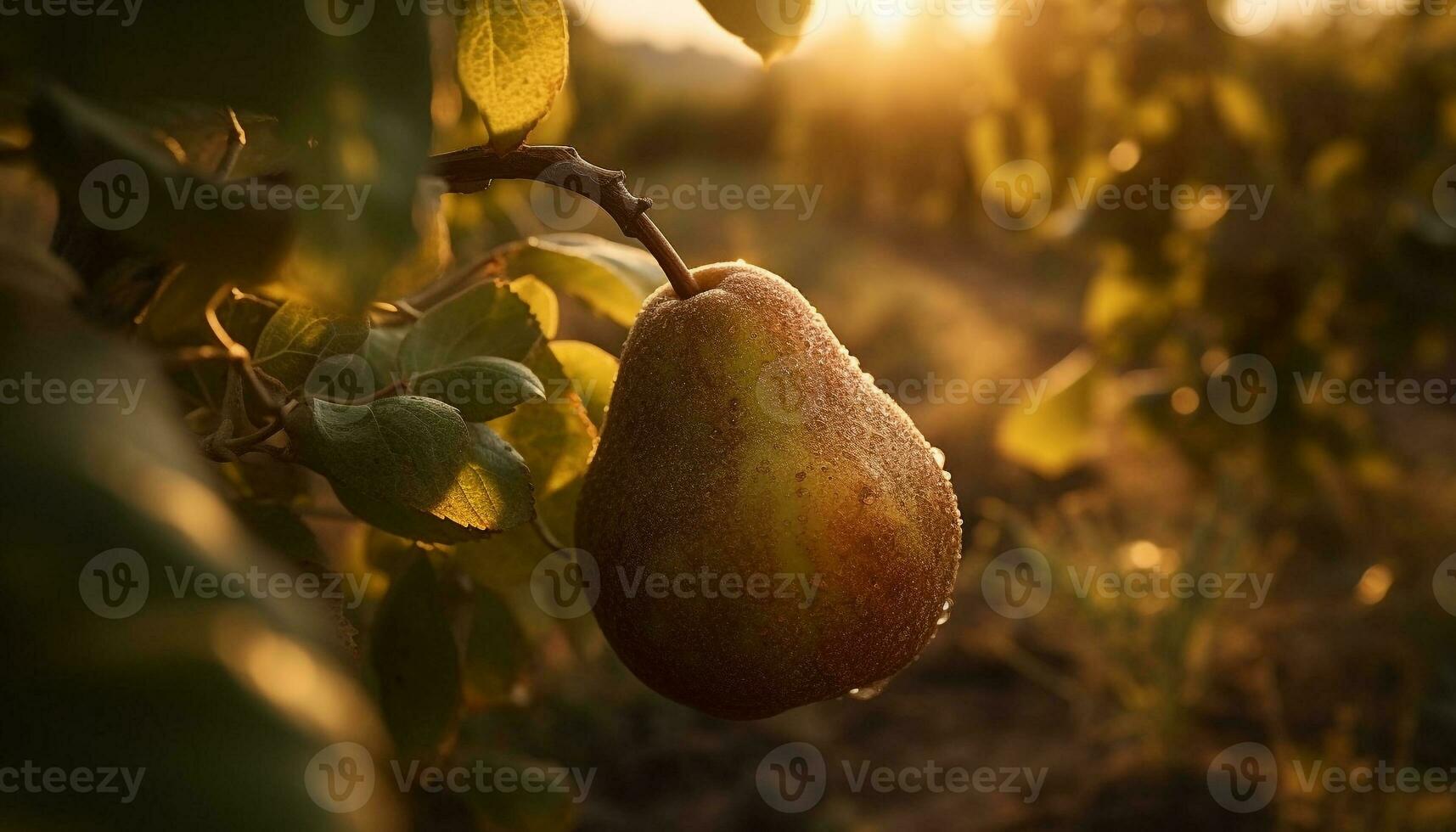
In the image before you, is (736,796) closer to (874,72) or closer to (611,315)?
(611,315)

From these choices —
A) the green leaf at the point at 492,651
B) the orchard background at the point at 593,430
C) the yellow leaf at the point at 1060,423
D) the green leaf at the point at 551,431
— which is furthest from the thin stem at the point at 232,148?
the yellow leaf at the point at 1060,423

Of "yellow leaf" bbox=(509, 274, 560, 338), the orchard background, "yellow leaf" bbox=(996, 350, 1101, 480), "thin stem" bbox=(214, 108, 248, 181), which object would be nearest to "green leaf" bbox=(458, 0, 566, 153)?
the orchard background

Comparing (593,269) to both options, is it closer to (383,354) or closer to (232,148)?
(383,354)

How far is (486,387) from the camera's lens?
645 mm

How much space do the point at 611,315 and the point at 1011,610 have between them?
395 centimetres

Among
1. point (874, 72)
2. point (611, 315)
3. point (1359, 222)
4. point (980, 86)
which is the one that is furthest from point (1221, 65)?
point (874, 72)

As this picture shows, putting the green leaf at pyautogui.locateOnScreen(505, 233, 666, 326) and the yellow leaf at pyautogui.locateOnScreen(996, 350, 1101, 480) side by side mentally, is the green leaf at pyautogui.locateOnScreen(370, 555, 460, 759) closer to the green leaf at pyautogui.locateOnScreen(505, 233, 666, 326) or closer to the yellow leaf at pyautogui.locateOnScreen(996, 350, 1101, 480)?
the green leaf at pyautogui.locateOnScreen(505, 233, 666, 326)

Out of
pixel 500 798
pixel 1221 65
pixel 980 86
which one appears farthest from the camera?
pixel 980 86

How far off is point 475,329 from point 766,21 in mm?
282

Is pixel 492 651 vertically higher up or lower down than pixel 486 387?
lower down

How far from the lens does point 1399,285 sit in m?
3.72

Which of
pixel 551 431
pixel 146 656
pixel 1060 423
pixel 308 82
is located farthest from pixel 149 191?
pixel 1060 423

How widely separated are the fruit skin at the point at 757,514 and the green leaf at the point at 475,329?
0.09 metres

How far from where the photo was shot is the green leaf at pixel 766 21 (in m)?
0.56
